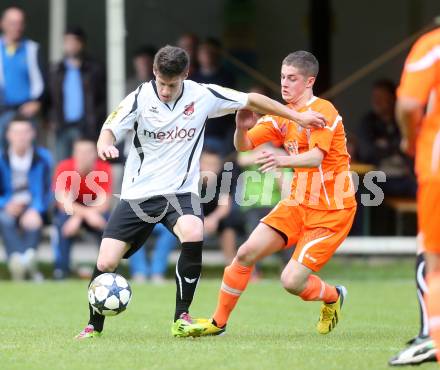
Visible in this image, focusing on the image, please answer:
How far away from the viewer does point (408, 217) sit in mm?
14445

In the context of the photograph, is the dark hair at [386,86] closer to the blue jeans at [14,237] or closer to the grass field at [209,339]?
the grass field at [209,339]

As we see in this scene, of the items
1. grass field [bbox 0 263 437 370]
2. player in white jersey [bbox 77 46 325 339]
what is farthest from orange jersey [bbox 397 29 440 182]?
player in white jersey [bbox 77 46 325 339]

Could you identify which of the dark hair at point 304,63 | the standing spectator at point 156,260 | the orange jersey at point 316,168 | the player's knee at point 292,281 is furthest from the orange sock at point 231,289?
the standing spectator at point 156,260

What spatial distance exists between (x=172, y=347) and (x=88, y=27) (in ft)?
31.1

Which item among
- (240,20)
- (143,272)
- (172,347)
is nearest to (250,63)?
(240,20)

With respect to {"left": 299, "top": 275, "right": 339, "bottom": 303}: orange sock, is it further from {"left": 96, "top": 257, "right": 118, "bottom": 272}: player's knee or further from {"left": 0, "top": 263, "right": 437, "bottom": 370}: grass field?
{"left": 96, "top": 257, "right": 118, "bottom": 272}: player's knee

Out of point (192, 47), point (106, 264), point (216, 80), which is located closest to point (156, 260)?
point (216, 80)

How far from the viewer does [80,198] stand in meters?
13.0

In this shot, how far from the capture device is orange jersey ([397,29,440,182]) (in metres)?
5.43

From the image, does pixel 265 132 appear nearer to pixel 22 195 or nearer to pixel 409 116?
pixel 409 116

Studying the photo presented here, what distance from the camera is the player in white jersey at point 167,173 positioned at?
7.41 meters

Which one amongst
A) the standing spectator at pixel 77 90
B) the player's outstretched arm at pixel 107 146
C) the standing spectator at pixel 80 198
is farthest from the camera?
the standing spectator at pixel 77 90

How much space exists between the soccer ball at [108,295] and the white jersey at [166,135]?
0.61 metres

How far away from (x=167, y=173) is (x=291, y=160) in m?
0.93
